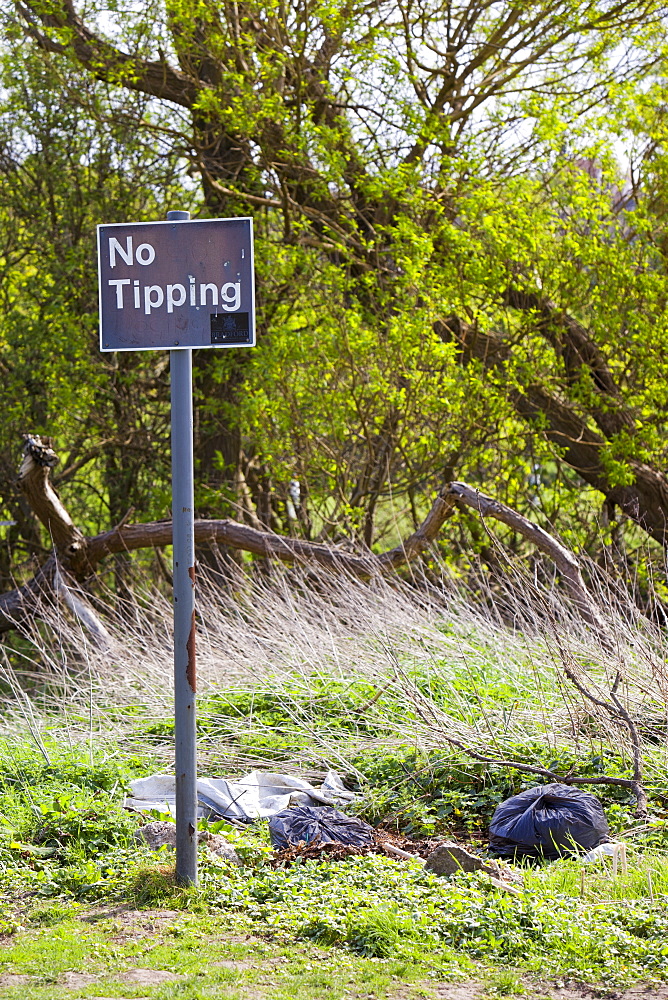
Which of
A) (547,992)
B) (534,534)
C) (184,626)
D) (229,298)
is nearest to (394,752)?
(184,626)

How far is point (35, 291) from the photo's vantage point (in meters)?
12.9

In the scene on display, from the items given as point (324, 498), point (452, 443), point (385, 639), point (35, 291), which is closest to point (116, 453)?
point (35, 291)

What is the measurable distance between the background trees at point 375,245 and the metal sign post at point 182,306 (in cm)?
647

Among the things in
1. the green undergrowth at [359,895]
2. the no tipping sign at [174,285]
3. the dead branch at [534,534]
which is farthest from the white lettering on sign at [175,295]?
the dead branch at [534,534]

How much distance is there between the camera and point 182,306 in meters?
4.41

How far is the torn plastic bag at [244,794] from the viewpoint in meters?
5.46

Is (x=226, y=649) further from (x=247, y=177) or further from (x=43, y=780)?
(x=247, y=177)

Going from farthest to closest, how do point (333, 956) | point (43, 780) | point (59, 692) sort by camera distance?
point (59, 692)
point (43, 780)
point (333, 956)

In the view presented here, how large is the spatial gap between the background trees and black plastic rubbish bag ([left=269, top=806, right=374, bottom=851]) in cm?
587

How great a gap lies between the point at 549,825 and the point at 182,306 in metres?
2.79

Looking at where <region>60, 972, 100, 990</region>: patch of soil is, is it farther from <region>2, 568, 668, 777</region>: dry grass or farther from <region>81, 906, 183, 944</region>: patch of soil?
<region>2, 568, 668, 777</region>: dry grass

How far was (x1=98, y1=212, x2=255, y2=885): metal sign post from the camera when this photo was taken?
437cm

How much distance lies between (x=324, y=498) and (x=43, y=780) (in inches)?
245

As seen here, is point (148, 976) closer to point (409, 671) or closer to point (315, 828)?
point (315, 828)
